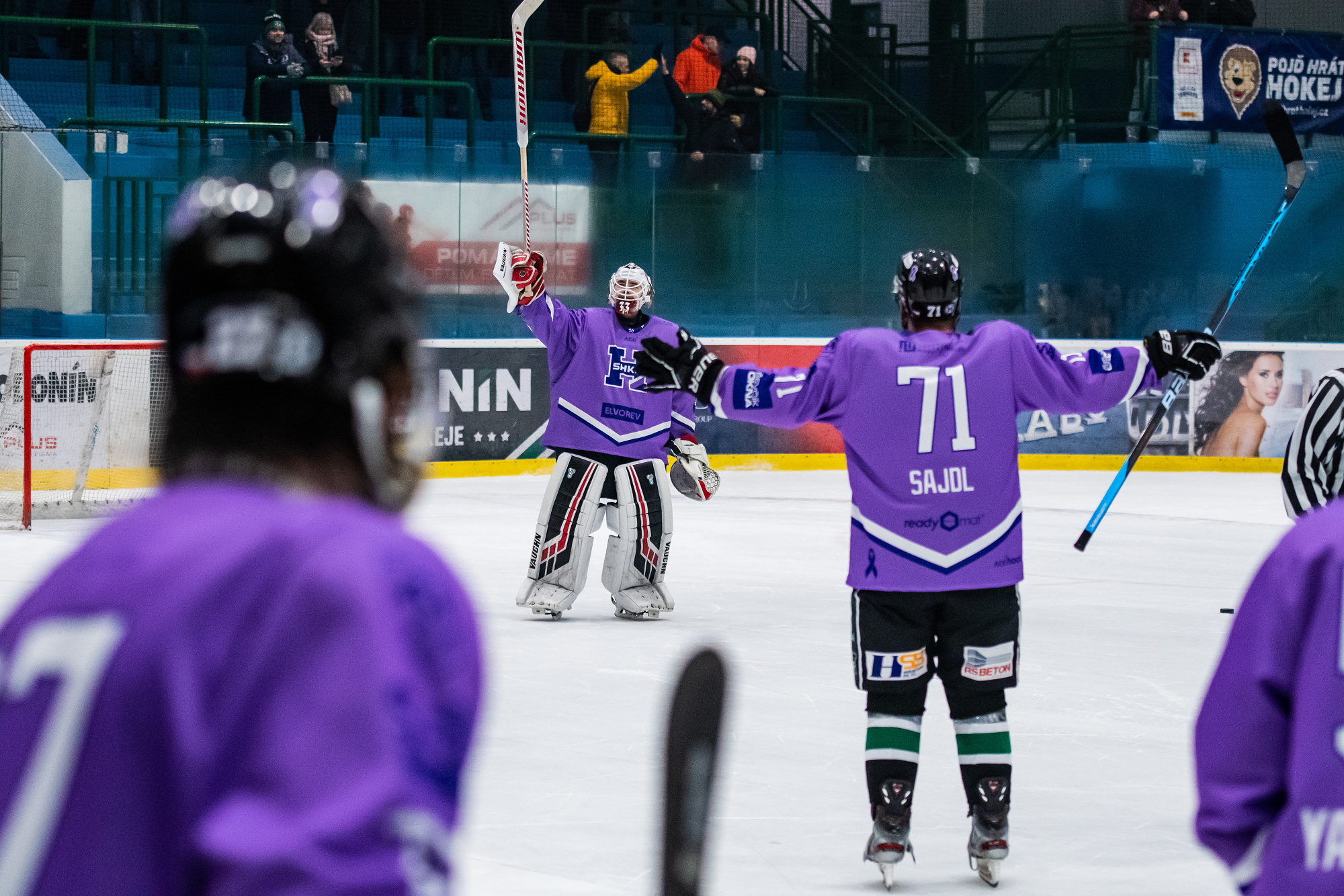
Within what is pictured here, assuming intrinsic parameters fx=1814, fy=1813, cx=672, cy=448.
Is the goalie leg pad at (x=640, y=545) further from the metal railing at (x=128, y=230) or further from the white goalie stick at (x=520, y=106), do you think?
the metal railing at (x=128, y=230)

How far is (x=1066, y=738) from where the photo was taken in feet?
17.1

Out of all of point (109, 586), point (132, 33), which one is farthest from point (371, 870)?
point (132, 33)

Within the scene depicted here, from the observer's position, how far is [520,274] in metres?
7.13

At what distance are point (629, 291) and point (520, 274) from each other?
1.72 feet

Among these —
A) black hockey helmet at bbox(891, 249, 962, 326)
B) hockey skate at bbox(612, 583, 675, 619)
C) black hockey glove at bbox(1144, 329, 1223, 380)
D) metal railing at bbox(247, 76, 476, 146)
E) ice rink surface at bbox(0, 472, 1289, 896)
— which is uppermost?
Result: metal railing at bbox(247, 76, 476, 146)

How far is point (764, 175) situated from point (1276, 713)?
1240 cm

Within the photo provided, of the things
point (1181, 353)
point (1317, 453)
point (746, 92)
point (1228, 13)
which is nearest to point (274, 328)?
point (1317, 453)

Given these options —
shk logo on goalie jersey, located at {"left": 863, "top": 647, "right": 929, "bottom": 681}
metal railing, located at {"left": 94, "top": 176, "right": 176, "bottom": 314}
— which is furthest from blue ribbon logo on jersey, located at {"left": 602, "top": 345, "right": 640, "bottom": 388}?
metal railing, located at {"left": 94, "top": 176, "right": 176, "bottom": 314}

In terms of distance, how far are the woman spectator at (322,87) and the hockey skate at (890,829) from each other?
33.1 ft

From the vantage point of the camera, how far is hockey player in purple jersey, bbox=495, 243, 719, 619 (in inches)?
290

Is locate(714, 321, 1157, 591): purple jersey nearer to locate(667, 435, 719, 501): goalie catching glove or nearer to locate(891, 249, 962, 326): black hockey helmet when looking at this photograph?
locate(891, 249, 962, 326): black hockey helmet

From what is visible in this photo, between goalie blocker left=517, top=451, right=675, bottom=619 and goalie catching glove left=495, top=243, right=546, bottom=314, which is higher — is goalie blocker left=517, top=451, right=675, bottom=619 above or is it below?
below

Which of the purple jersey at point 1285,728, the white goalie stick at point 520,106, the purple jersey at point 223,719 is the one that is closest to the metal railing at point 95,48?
the white goalie stick at point 520,106

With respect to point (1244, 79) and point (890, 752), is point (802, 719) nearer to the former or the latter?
point (890, 752)
